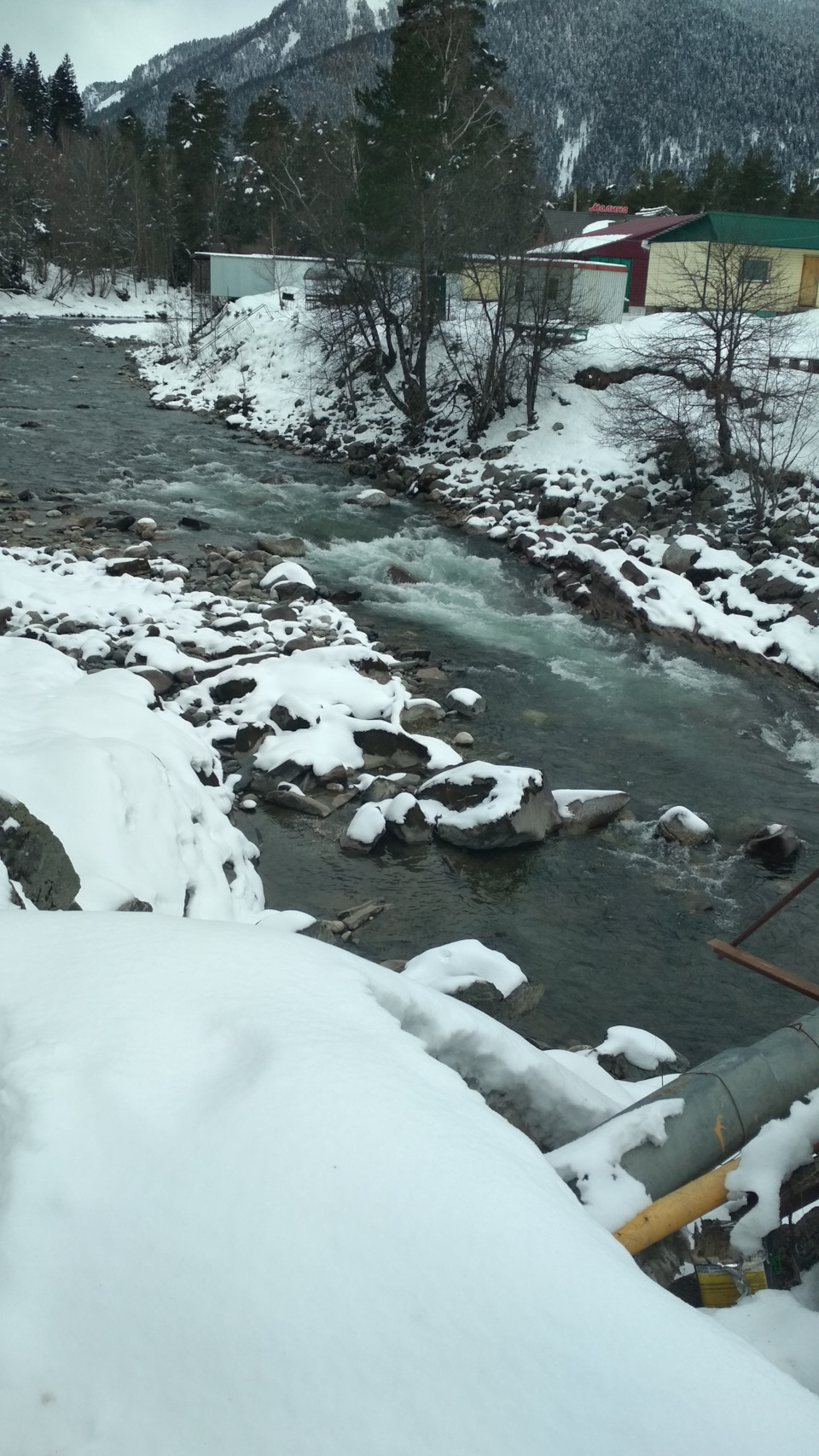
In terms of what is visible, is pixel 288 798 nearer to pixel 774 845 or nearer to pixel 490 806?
pixel 490 806

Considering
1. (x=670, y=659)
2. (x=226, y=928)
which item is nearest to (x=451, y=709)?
(x=670, y=659)

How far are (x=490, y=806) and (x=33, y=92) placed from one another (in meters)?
89.5

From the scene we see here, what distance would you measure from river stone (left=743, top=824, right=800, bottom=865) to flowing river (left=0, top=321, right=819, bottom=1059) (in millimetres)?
152

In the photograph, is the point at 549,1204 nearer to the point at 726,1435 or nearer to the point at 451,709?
the point at 726,1435

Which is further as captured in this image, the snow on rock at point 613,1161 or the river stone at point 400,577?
the river stone at point 400,577

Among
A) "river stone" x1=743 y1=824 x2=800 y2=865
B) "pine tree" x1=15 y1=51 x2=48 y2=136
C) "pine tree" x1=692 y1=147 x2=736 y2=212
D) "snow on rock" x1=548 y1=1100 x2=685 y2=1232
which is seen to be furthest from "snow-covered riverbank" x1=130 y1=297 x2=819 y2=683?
Answer: "pine tree" x1=15 y1=51 x2=48 y2=136

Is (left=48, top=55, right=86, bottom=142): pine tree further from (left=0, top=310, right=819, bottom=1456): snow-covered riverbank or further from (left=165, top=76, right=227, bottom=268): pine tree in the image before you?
(left=0, top=310, right=819, bottom=1456): snow-covered riverbank

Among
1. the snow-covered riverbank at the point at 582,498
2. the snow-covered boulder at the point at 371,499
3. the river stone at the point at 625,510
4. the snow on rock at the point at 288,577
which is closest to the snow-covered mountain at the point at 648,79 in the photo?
the snow-covered riverbank at the point at 582,498

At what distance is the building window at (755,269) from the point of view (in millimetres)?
19688

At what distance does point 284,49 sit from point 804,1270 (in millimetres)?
236545

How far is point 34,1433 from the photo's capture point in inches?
80.2

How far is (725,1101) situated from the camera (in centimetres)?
384

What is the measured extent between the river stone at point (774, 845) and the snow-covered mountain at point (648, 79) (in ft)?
419

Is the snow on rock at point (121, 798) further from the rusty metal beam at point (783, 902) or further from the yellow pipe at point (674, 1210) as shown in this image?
the rusty metal beam at point (783, 902)
